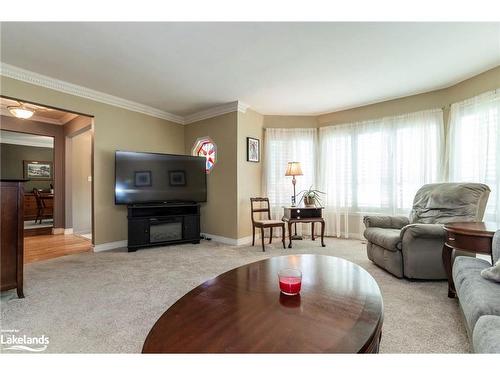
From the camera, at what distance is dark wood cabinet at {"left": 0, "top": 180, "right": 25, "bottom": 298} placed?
6.76 ft

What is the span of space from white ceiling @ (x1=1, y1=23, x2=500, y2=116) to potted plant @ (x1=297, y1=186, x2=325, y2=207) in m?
1.70

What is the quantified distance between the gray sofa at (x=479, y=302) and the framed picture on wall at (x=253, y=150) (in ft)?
10.8

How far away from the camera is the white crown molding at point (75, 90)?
9.68 feet

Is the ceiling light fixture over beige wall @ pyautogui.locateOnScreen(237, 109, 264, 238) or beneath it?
over

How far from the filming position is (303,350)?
0.83 metres

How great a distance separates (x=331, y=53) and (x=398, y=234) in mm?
2116

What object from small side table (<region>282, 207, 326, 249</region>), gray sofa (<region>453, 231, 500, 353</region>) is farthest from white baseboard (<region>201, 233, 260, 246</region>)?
gray sofa (<region>453, 231, 500, 353</region>)

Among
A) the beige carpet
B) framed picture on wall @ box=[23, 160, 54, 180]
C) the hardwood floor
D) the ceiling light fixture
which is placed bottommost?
the hardwood floor

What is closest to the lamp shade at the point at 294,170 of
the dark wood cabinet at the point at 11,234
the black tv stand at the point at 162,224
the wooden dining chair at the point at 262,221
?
the wooden dining chair at the point at 262,221

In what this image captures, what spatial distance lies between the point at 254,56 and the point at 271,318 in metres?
2.59

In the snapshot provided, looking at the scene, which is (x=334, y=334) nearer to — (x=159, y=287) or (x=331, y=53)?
(x=159, y=287)

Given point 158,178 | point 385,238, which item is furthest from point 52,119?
point 385,238

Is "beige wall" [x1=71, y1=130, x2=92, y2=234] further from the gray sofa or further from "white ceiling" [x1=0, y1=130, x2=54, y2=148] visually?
→ the gray sofa

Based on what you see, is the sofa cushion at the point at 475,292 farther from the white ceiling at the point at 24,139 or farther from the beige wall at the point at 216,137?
the white ceiling at the point at 24,139
